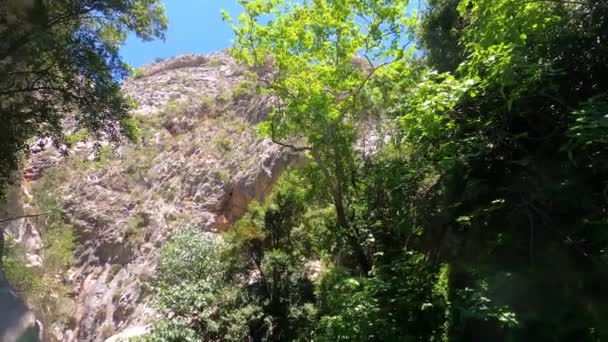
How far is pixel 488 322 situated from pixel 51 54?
301 inches

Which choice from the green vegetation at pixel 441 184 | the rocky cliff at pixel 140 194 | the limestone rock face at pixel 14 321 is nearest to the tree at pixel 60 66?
the limestone rock face at pixel 14 321

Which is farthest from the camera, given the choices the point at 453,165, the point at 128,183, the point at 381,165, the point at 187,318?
the point at 128,183

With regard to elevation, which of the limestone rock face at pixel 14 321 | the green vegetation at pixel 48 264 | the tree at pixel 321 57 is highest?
the tree at pixel 321 57

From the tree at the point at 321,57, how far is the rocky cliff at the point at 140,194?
775cm

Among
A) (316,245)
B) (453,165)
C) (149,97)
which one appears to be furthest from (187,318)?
(149,97)

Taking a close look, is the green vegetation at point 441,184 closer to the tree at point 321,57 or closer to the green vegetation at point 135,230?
the tree at point 321,57

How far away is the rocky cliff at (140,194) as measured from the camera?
851 inches

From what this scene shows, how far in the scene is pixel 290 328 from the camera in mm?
11023

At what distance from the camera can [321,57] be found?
10.3 m

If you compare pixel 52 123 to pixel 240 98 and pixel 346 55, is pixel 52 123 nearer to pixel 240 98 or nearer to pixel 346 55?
pixel 346 55

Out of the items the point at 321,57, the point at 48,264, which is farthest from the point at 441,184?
the point at 48,264

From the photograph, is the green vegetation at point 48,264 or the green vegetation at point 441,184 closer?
the green vegetation at point 441,184

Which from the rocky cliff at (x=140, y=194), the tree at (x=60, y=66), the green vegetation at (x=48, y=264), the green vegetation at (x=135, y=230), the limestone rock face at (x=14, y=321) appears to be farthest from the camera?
the green vegetation at (x=135, y=230)

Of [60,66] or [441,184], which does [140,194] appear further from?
[441,184]
